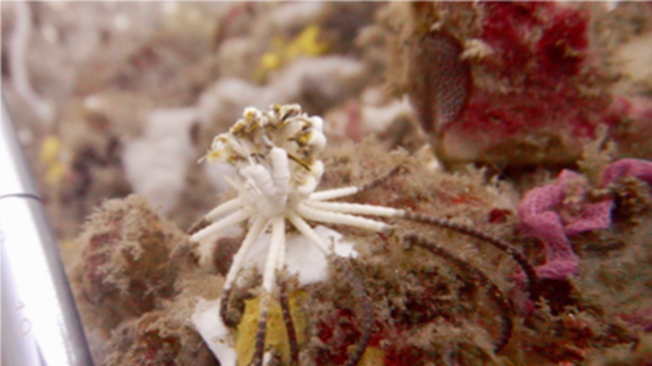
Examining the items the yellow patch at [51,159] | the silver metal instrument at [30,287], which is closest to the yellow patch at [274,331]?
the silver metal instrument at [30,287]

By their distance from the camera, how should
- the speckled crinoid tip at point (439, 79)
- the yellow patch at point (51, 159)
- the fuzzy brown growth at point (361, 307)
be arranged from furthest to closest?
1. the yellow patch at point (51, 159)
2. the speckled crinoid tip at point (439, 79)
3. the fuzzy brown growth at point (361, 307)

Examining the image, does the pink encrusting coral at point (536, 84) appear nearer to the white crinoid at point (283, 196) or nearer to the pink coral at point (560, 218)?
the pink coral at point (560, 218)

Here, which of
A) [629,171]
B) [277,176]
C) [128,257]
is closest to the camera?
[277,176]

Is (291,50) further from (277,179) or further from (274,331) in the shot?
(274,331)

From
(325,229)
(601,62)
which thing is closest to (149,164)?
(325,229)

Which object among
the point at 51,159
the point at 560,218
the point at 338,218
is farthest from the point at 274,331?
the point at 51,159

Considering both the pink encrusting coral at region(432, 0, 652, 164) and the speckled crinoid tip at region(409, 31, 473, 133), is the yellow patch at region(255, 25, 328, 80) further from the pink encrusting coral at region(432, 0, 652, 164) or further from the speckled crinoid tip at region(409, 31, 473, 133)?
the pink encrusting coral at region(432, 0, 652, 164)

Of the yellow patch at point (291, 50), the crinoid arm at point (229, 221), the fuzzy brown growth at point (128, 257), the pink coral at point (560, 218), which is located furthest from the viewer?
the yellow patch at point (291, 50)

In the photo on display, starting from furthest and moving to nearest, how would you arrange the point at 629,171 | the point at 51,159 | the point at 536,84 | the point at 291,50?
the point at 51,159 < the point at 291,50 < the point at 536,84 < the point at 629,171
